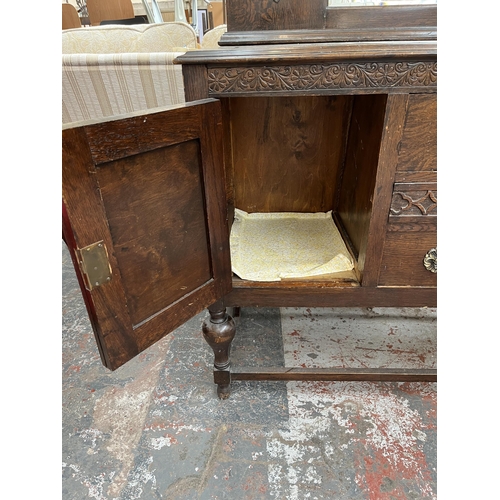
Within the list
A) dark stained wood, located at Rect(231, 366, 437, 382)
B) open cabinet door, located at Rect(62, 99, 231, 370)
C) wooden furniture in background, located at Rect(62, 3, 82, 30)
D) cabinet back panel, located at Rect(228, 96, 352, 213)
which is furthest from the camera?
wooden furniture in background, located at Rect(62, 3, 82, 30)

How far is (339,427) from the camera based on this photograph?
98 centimetres

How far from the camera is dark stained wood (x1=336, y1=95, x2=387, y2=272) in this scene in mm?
816

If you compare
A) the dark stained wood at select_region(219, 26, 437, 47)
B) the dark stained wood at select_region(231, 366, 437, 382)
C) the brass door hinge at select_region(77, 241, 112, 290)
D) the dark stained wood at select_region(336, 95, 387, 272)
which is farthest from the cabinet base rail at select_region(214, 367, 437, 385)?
the dark stained wood at select_region(219, 26, 437, 47)

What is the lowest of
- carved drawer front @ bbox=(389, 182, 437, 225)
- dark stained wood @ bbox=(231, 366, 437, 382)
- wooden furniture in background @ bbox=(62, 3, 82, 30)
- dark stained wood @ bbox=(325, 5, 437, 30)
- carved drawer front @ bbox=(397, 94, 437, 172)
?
dark stained wood @ bbox=(231, 366, 437, 382)

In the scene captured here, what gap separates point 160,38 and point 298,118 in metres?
1.03

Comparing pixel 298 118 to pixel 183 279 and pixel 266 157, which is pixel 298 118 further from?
pixel 183 279

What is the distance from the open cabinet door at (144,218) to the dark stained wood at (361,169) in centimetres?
36

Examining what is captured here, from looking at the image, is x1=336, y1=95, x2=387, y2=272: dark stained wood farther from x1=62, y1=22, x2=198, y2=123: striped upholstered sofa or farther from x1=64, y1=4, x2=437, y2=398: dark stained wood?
x1=62, y1=22, x2=198, y2=123: striped upholstered sofa

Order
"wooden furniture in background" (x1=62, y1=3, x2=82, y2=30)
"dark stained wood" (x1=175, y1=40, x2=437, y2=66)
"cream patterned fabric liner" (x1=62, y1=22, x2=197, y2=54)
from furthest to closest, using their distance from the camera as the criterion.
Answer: "wooden furniture in background" (x1=62, y1=3, x2=82, y2=30), "cream patterned fabric liner" (x1=62, y1=22, x2=197, y2=54), "dark stained wood" (x1=175, y1=40, x2=437, y2=66)

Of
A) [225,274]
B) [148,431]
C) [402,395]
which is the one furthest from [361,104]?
[148,431]

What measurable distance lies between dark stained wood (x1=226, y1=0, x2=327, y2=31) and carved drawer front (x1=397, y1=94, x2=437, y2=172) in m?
0.31

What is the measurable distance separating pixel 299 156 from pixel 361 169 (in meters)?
0.33

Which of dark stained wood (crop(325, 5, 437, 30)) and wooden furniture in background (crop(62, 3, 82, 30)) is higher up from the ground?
wooden furniture in background (crop(62, 3, 82, 30))

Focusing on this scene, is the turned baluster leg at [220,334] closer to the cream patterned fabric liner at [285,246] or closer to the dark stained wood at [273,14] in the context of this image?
the cream patterned fabric liner at [285,246]
